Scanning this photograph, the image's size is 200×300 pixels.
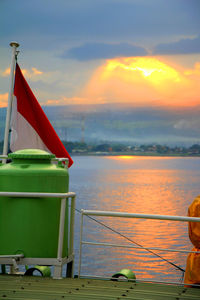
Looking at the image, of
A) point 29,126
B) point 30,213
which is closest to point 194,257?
point 30,213

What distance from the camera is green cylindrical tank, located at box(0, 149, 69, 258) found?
5977 millimetres

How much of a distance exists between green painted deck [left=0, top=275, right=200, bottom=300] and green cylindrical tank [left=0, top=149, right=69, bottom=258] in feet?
1.49

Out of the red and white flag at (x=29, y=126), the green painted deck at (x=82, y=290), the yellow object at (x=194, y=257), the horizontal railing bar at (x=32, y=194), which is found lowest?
the green painted deck at (x=82, y=290)

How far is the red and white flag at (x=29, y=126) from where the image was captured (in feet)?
29.3

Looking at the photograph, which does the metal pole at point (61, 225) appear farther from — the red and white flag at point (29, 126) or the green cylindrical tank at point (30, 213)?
the red and white flag at point (29, 126)

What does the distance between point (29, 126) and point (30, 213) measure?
3.44 metres

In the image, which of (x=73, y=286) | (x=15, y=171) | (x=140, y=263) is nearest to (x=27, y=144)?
(x=15, y=171)

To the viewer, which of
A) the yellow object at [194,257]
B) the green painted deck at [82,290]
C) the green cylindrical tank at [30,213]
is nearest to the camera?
the green painted deck at [82,290]

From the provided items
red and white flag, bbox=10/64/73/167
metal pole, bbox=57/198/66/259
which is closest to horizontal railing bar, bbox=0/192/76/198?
metal pole, bbox=57/198/66/259

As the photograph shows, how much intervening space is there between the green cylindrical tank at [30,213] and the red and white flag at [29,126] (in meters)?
2.80

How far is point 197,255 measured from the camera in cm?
591

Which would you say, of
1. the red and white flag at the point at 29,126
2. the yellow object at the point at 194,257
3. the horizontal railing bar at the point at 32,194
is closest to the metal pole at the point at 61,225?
the horizontal railing bar at the point at 32,194

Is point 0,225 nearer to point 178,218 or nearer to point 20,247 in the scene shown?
point 20,247

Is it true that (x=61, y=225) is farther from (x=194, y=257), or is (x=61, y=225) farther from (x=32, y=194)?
(x=194, y=257)
